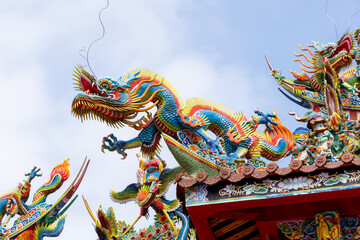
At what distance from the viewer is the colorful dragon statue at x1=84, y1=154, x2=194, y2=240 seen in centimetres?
1326

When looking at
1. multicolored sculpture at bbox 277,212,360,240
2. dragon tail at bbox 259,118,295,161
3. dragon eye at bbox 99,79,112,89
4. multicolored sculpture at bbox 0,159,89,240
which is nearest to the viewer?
multicolored sculpture at bbox 277,212,360,240

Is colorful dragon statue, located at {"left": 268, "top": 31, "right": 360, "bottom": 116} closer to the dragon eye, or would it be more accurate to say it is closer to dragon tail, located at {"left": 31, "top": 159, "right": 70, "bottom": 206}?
the dragon eye

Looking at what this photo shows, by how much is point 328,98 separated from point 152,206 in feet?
13.7

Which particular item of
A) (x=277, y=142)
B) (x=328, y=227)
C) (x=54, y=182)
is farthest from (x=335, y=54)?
(x=54, y=182)

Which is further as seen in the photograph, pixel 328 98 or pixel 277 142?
pixel 277 142

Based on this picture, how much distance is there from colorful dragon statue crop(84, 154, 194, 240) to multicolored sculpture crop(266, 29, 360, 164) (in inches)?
96.3

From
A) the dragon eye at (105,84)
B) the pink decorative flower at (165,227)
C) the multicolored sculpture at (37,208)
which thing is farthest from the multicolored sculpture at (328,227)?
the multicolored sculpture at (37,208)

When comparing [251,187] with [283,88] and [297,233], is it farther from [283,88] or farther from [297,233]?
[283,88]

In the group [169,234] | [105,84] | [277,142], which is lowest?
[169,234]

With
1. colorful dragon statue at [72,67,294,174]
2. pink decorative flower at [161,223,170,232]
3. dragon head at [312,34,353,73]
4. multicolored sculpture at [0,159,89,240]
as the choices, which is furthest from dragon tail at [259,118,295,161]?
multicolored sculpture at [0,159,89,240]

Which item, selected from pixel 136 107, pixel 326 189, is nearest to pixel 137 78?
pixel 136 107

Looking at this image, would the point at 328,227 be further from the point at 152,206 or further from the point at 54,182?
the point at 54,182

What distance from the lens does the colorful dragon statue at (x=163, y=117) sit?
13.5 m

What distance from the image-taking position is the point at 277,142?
13438mm
